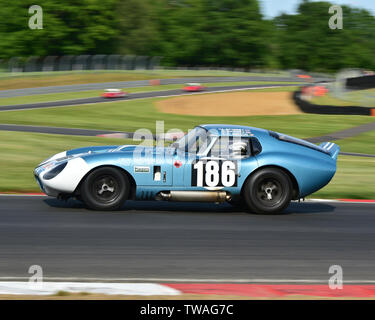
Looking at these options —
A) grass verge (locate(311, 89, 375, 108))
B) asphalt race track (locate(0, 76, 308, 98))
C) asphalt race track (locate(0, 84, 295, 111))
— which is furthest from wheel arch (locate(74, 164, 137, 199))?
asphalt race track (locate(0, 76, 308, 98))

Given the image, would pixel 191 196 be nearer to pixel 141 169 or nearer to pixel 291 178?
pixel 141 169

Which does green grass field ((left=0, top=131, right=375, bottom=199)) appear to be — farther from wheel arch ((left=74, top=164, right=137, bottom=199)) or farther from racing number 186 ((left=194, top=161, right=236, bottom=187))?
racing number 186 ((left=194, top=161, right=236, bottom=187))

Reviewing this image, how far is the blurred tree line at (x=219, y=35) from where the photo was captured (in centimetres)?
7388

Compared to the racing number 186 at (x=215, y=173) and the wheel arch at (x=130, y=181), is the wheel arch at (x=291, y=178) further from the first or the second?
the wheel arch at (x=130, y=181)

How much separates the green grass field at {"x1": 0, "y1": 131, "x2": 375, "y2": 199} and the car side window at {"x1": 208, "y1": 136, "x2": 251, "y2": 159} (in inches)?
124

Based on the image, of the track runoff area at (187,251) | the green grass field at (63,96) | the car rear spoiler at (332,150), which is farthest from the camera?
the green grass field at (63,96)

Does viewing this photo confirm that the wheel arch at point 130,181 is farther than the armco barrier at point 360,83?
No

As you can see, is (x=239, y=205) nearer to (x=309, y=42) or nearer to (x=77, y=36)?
(x=77, y=36)

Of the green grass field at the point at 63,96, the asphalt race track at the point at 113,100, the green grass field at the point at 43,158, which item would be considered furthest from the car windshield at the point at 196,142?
the green grass field at the point at 63,96

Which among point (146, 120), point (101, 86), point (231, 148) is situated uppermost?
point (101, 86)

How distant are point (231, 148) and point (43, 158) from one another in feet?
22.8

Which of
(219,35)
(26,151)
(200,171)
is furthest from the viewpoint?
(219,35)

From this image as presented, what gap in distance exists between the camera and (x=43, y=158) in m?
14.9

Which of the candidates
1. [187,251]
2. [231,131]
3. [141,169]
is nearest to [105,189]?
[141,169]
